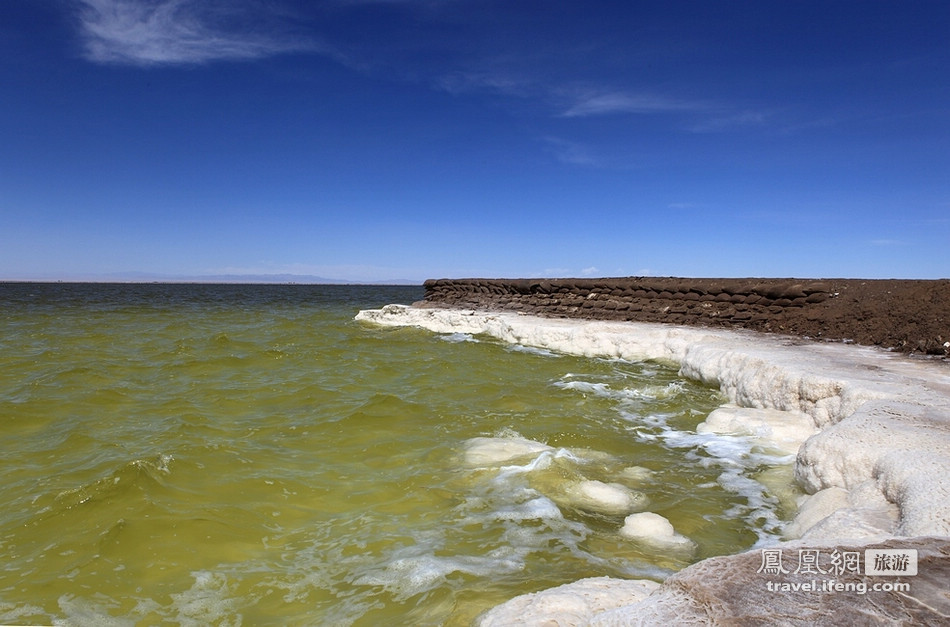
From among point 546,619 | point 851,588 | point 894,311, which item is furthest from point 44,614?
point 894,311

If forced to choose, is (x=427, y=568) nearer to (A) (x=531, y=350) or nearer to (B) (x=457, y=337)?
(A) (x=531, y=350)

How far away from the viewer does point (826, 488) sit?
3449mm

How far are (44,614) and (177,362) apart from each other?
8031mm

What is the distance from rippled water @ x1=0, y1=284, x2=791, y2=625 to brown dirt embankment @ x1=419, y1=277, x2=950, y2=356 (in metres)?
2.98

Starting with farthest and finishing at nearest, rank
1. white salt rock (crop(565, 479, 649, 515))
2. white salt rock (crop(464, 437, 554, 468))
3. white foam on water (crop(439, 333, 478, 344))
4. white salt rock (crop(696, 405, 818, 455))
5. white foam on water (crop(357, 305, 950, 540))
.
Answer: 1. white foam on water (crop(439, 333, 478, 344))
2. white salt rock (crop(696, 405, 818, 455))
3. white salt rock (crop(464, 437, 554, 468))
4. white salt rock (crop(565, 479, 649, 515))
5. white foam on water (crop(357, 305, 950, 540))

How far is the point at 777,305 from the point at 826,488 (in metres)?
7.45

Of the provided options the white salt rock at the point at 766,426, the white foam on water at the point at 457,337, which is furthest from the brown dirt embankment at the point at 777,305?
the white salt rock at the point at 766,426

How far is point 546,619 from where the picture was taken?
75.9 inches

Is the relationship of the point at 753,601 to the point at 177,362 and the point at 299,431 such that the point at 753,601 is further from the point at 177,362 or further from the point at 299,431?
the point at 177,362

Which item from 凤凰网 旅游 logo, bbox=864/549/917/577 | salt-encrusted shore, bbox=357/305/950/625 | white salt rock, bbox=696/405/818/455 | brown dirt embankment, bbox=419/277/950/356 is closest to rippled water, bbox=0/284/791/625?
white salt rock, bbox=696/405/818/455

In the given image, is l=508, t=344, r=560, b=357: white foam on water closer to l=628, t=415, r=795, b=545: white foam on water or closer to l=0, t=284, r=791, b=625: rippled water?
l=0, t=284, r=791, b=625: rippled water

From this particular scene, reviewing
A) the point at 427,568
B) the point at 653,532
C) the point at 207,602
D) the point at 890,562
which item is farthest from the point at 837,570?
the point at 207,602

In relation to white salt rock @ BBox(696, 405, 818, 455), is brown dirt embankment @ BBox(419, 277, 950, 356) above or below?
above

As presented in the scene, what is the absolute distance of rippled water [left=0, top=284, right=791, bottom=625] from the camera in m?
2.73
